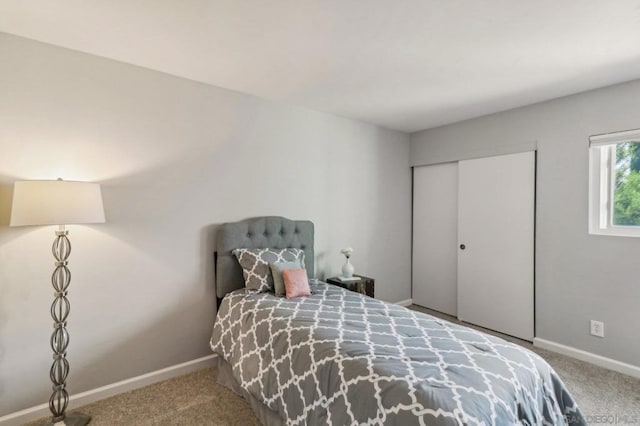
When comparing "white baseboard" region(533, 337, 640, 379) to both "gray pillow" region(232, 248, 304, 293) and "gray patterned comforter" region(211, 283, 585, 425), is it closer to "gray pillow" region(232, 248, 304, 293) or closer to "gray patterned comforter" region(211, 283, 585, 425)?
"gray patterned comforter" region(211, 283, 585, 425)

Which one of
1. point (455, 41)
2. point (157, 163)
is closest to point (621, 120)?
point (455, 41)

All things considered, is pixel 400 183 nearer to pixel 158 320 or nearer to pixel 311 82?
pixel 311 82

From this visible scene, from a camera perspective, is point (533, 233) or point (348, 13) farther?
point (533, 233)

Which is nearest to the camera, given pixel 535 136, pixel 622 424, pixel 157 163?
pixel 622 424

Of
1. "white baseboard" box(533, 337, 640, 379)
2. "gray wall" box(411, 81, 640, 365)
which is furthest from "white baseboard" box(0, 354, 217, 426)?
"gray wall" box(411, 81, 640, 365)

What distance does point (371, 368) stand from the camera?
1364mm

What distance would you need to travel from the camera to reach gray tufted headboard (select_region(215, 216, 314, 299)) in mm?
2605

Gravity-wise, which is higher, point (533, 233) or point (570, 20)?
point (570, 20)

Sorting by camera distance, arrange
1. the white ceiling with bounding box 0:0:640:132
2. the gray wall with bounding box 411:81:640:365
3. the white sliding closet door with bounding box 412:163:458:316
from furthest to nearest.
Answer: the white sliding closet door with bounding box 412:163:458:316 → the gray wall with bounding box 411:81:640:365 → the white ceiling with bounding box 0:0:640:132

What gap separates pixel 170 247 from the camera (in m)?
2.47

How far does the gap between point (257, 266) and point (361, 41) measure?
1.80 m

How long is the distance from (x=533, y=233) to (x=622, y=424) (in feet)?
5.32

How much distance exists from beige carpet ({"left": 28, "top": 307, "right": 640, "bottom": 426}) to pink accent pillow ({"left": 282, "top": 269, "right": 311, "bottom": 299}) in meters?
0.80

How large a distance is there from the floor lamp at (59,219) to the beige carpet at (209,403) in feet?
0.75
